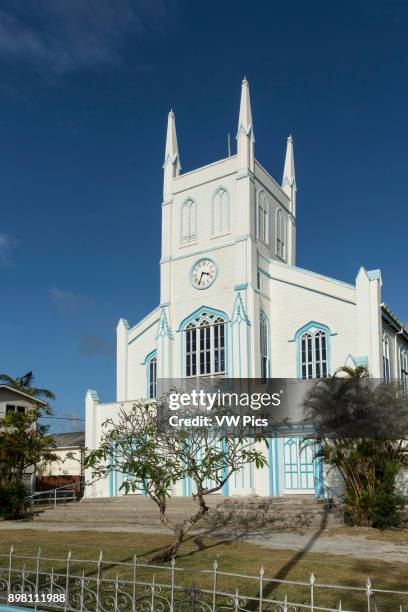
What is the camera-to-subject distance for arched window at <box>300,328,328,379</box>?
88.3ft

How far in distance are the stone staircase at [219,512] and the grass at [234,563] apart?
148 inches

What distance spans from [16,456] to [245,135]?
1663cm

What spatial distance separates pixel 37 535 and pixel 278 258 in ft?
57.4

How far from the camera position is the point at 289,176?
33.7 m

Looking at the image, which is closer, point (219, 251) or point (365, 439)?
point (365, 439)

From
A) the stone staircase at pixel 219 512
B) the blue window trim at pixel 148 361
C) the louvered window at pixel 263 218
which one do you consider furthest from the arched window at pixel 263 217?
the stone staircase at pixel 219 512

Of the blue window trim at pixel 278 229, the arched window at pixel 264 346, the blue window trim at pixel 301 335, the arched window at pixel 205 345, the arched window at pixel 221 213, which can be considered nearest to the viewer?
the blue window trim at pixel 301 335

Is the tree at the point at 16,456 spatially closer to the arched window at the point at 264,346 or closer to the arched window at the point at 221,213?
the arched window at the point at 264,346

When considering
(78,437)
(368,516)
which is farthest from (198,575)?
(78,437)

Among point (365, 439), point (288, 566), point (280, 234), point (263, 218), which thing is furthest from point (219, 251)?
point (288, 566)

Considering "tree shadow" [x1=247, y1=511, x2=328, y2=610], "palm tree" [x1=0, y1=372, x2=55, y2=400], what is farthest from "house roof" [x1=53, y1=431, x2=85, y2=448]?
"tree shadow" [x1=247, y1=511, x2=328, y2=610]

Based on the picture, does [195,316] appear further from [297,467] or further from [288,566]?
[288,566]

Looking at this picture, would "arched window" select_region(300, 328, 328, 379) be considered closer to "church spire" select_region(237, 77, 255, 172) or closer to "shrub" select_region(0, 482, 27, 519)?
"church spire" select_region(237, 77, 255, 172)

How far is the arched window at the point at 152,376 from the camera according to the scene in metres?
30.6
